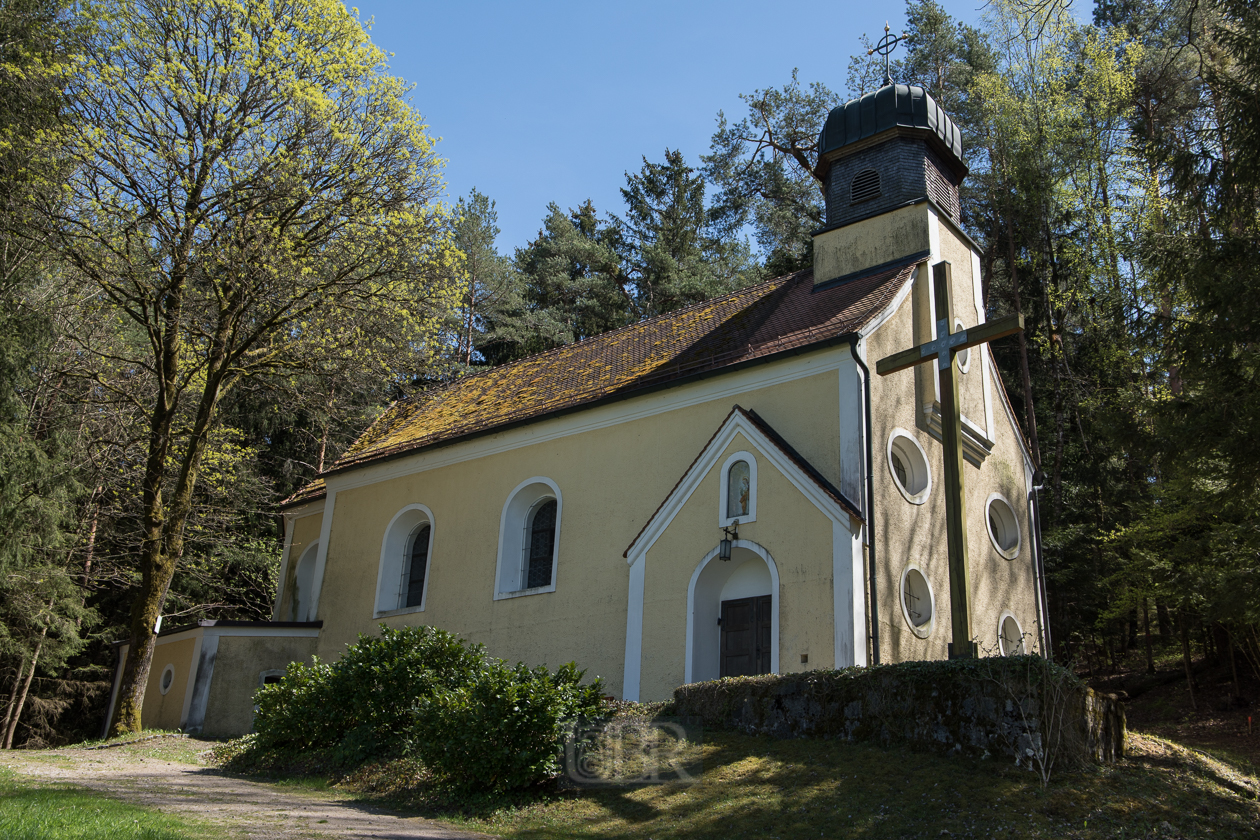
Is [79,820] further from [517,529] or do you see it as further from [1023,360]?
[1023,360]

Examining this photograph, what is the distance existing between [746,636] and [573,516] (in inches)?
162

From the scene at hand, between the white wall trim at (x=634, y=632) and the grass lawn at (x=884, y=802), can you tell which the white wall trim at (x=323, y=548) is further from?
the grass lawn at (x=884, y=802)

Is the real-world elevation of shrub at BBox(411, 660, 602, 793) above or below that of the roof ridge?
below

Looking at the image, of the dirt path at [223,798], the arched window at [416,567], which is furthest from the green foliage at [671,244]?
the dirt path at [223,798]

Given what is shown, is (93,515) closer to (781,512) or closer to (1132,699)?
(781,512)

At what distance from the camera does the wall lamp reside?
A: 1309 cm

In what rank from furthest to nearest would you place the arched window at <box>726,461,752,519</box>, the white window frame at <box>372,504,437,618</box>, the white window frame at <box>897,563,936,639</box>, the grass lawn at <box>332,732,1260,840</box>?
the white window frame at <box>372,504,437,618</box> → the arched window at <box>726,461,752,519</box> → the white window frame at <box>897,563,936,639</box> → the grass lawn at <box>332,732,1260,840</box>

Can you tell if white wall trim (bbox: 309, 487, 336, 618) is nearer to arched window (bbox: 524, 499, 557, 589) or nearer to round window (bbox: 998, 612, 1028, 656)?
arched window (bbox: 524, 499, 557, 589)

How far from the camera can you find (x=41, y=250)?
15234 mm

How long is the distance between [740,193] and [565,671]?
91.2 ft

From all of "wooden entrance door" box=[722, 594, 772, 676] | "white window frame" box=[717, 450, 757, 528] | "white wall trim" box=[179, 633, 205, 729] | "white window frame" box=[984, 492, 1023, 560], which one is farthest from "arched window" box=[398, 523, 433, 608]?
"white window frame" box=[984, 492, 1023, 560]

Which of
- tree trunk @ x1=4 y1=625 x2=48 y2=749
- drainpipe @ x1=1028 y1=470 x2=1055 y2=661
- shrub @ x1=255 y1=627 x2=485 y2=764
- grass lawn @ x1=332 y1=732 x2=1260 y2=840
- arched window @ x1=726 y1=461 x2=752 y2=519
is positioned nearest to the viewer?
grass lawn @ x1=332 y1=732 x2=1260 y2=840

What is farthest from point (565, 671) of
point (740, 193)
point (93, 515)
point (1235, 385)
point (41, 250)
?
point (740, 193)

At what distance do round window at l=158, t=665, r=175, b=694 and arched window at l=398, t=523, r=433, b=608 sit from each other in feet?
16.0
